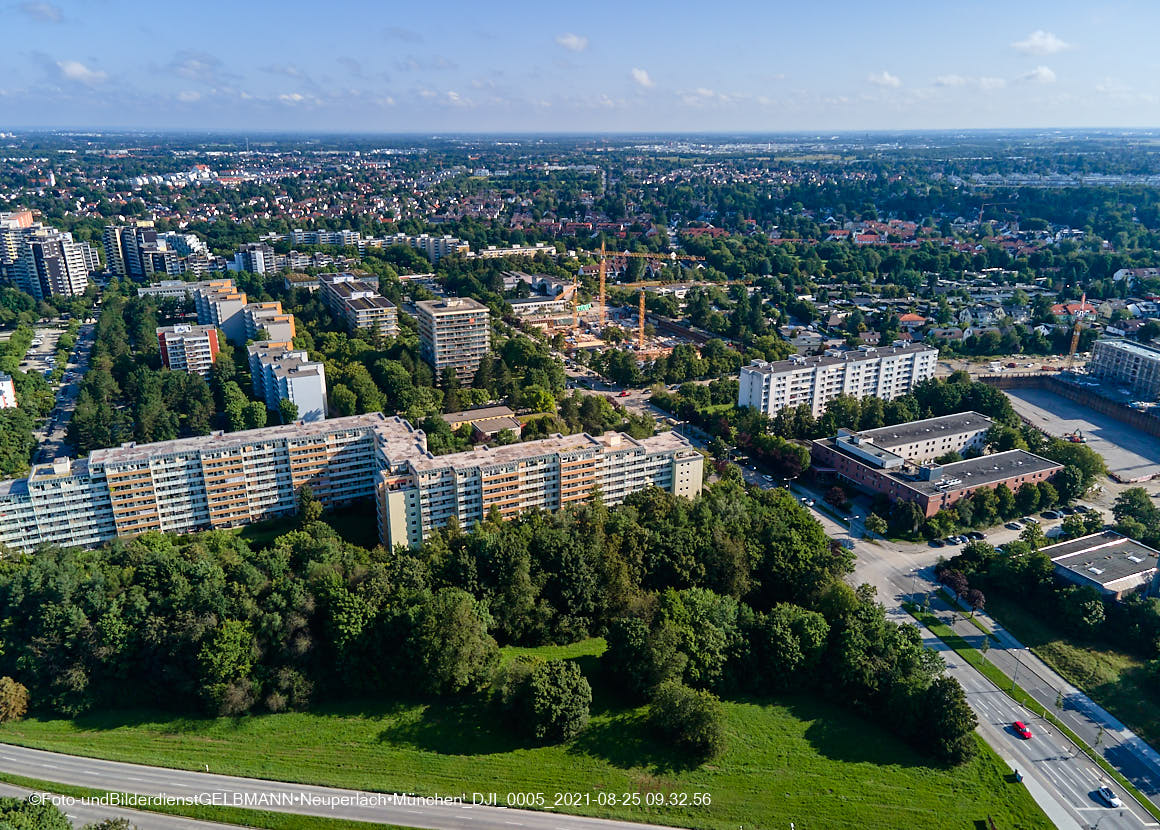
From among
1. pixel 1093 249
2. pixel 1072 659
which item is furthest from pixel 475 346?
pixel 1093 249

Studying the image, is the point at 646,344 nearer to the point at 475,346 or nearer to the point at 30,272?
the point at 475,346

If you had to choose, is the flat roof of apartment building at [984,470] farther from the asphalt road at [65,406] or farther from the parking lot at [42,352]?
the parking lot at [42,352]

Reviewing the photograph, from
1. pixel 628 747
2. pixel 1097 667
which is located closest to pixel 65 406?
pixel 628 747

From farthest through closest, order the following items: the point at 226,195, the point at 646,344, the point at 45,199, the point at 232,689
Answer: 1. the point at 226,195
2. the point at 45,199
3. the point at 646,344
4. the point at 232,689

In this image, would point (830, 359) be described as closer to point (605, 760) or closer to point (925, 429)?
point (925, 429)

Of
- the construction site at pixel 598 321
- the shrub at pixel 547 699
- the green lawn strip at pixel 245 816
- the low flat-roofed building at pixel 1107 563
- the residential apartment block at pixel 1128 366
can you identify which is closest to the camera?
the green lawn strip at pixel 245 816

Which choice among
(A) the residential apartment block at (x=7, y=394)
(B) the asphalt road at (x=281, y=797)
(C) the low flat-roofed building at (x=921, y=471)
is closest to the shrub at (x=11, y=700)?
(B) the asphalt road at (x=281, y=797)
